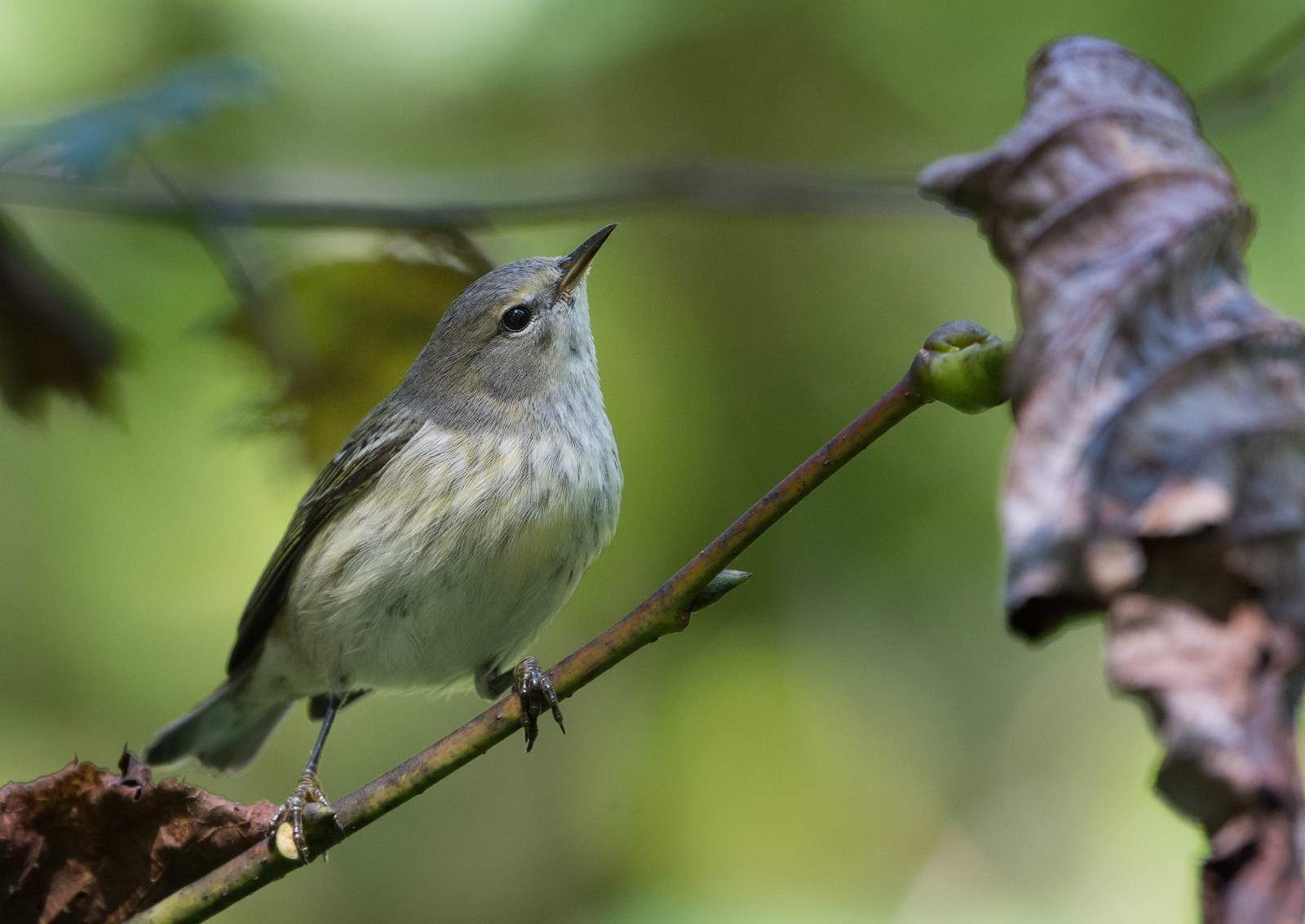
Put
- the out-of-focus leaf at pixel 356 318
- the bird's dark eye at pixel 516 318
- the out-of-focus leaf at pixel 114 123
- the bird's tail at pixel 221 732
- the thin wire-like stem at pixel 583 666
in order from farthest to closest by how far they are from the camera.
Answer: the bird's tail at pixel 221 732 → the bird's dark eye at pixel 516 318 → the out-of-focus leaf at pixel 356 318 → the out-of-focus leaf at pixel 114 123 → the thin wire-like stem at pixel 583 666

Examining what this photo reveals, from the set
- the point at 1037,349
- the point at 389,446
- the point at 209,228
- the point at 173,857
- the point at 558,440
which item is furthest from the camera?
the point at 389,446

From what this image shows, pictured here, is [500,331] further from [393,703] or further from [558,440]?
[393,703]

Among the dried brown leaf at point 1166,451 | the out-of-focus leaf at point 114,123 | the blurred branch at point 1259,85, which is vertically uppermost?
the out-of-focus leaf at point 114,123

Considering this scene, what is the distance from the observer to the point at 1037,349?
4.01 feet

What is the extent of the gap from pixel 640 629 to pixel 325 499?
113 inches

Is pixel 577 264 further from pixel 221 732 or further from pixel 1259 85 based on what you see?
pixel 221 732

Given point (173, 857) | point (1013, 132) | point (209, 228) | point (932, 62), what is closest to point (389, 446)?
point (209, 228)

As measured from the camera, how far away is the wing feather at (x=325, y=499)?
427 centimetres

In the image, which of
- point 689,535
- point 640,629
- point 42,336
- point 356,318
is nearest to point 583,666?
point 640,629

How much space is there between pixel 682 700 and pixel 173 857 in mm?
3948

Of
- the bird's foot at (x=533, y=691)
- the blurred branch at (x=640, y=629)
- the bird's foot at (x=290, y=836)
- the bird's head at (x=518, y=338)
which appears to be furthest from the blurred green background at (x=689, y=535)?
the blurred branch at (x=640, y=629)

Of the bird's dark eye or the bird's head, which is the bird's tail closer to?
the bird's head

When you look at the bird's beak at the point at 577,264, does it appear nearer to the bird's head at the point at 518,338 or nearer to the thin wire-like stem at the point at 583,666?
the bird's head at the point at 518,338

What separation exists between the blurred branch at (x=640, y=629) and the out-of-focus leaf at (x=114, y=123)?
6.08 ft
